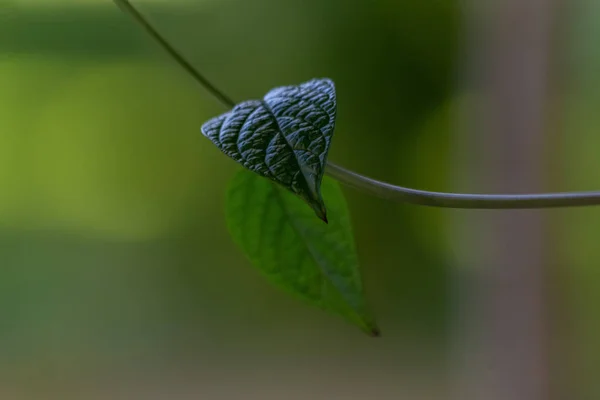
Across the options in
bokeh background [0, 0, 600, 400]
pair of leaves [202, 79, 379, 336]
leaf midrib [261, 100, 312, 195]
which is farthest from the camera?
bokeh background [0, 0, 600, 400]

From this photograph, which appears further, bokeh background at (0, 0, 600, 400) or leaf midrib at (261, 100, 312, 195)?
bokeh background at (0, 0, 600, 400)

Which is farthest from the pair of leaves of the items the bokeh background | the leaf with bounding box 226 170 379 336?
the bokeh background

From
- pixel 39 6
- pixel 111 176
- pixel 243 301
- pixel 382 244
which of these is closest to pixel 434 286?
pixel 382 244

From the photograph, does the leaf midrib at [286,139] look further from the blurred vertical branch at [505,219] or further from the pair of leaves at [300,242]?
the blurred vertical branch at [505,219]

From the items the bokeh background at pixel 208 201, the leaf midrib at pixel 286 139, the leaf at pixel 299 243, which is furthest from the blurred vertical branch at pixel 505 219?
the leaf midrib at pixel 286 139

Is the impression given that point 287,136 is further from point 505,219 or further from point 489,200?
point 505,219

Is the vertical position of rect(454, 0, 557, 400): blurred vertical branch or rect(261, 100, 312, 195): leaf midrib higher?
rect(261, 100, 312, 195): leaf midrib

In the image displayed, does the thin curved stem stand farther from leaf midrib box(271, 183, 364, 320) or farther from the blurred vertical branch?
the blurred vertical branch
